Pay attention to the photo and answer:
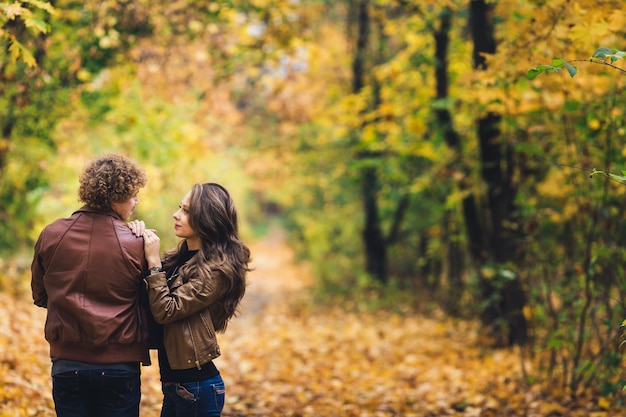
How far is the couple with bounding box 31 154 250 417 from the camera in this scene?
9.55 ft

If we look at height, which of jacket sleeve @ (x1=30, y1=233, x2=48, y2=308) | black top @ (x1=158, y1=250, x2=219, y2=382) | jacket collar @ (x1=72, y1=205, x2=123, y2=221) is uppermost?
jacket collar @ (x1=72, y1=205, x2=123, y2=221)

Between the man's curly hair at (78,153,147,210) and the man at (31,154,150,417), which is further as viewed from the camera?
the man's curly hair at (78,153,147,210)

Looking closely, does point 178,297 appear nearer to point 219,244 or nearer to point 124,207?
point 219,244

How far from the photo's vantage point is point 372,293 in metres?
13.7

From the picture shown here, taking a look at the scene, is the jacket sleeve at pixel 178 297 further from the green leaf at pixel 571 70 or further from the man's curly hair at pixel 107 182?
the green leaf at pixel 571 70

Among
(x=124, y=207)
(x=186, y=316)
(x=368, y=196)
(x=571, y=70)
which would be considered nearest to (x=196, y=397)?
(x=186, y=316)

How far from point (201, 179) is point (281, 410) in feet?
30.8

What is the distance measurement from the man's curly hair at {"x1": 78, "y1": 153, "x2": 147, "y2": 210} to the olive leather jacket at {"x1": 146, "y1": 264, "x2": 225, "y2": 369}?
42 centimetres

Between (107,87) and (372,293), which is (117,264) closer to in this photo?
(107,87)

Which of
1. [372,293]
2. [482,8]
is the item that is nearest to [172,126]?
[372,293]

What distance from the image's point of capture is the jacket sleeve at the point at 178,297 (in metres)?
2.99

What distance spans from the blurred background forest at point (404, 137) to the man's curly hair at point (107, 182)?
1.48 metres

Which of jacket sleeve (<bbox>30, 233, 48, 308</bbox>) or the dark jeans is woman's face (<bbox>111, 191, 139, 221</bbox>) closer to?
jacket sleeve (<bbox>30, 233, 48, 308</bbox>)

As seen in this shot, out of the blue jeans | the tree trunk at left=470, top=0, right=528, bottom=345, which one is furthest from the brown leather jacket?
the tree trunk at left=470, top=0, right=528, bottom=345
